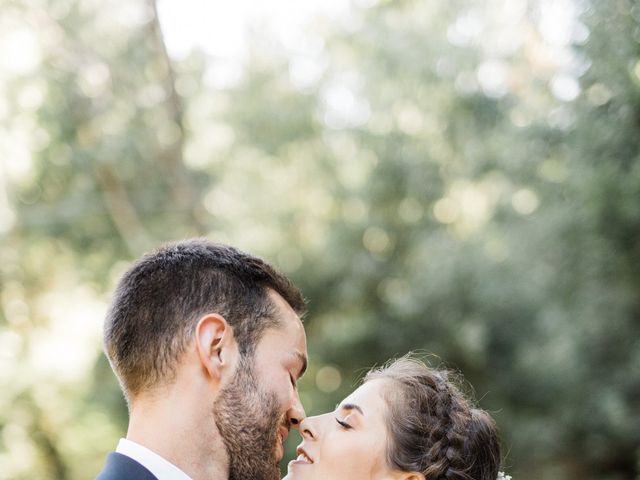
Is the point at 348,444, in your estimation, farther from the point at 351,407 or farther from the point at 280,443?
the point at 280,443

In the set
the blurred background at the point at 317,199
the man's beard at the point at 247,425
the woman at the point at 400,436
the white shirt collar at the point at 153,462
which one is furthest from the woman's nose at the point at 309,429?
the blurred background at the point at 317,199

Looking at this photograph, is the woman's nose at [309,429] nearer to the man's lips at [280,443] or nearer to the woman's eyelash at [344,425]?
the woman's eyelash at [344,425]

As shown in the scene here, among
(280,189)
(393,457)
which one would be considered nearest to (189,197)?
(280,189)

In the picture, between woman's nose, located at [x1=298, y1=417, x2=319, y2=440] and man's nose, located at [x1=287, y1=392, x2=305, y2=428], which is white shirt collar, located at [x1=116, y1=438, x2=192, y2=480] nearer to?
man's nose, located at [x1=287, y1=392, x2=305, y2=428]

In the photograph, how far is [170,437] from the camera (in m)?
2.33

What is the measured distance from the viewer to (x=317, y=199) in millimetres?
13633

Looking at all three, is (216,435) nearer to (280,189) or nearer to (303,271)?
(303,271)

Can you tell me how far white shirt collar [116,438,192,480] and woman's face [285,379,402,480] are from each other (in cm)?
61

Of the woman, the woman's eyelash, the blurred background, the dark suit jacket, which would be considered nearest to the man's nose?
the woman

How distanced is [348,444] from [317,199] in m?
10.8

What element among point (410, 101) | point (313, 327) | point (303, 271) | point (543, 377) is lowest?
point (543, 377)

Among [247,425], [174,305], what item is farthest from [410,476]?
[174,305]

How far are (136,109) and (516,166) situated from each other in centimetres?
797

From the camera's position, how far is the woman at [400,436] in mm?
2881
